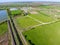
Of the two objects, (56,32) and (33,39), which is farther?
(56,32)

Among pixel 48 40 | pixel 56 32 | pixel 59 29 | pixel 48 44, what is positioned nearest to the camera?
pixel 48 44

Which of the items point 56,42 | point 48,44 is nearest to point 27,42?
point 48,44

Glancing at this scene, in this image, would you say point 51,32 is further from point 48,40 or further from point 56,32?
point 48,40

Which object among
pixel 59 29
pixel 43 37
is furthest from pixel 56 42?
pixel 59 29

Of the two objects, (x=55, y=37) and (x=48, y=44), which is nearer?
(x=48, y=44)

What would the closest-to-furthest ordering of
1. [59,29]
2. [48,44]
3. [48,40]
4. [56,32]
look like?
1. [48,44]
2. [48,40]
3. [56,32]
4. [59,29]

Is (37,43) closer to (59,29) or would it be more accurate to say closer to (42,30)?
(42,30)

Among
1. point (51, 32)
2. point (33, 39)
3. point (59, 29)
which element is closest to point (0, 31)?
point (33, 39)

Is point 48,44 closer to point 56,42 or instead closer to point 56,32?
point 56,42
